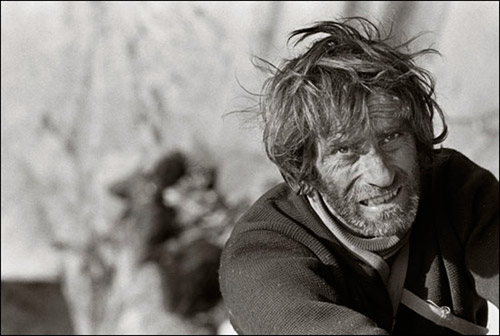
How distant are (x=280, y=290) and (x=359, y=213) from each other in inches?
9.1

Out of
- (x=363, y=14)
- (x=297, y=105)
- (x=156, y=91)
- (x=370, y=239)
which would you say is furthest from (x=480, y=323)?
(x=156, y=91)

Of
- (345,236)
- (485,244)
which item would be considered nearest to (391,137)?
(345,236)

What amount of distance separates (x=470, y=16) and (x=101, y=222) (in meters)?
1.36

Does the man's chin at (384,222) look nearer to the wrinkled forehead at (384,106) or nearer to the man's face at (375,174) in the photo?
the man's face at (375,174)

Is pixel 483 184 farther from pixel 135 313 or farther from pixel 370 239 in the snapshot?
pixel 135 313

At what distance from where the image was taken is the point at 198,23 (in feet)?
9.37

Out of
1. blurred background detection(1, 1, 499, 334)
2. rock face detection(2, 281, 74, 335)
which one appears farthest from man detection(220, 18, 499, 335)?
rock face detection(2, 281, 74, 335)

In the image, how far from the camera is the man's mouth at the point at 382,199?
1560mm

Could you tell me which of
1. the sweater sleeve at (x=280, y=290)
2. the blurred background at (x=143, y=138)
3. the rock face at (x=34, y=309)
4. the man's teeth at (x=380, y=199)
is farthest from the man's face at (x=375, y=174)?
the rock face at (x=34, y=309)

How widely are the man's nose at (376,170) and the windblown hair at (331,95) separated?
0.05m

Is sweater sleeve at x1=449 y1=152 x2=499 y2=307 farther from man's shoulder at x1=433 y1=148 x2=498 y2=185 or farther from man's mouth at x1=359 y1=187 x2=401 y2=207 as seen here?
man's mouth at x1=359 y1=187 x2=401 y2=207

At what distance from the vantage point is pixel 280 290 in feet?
4.77

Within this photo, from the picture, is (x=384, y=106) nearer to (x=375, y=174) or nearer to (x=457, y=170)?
(x=375, y=174)

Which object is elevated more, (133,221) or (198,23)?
(198,23)
